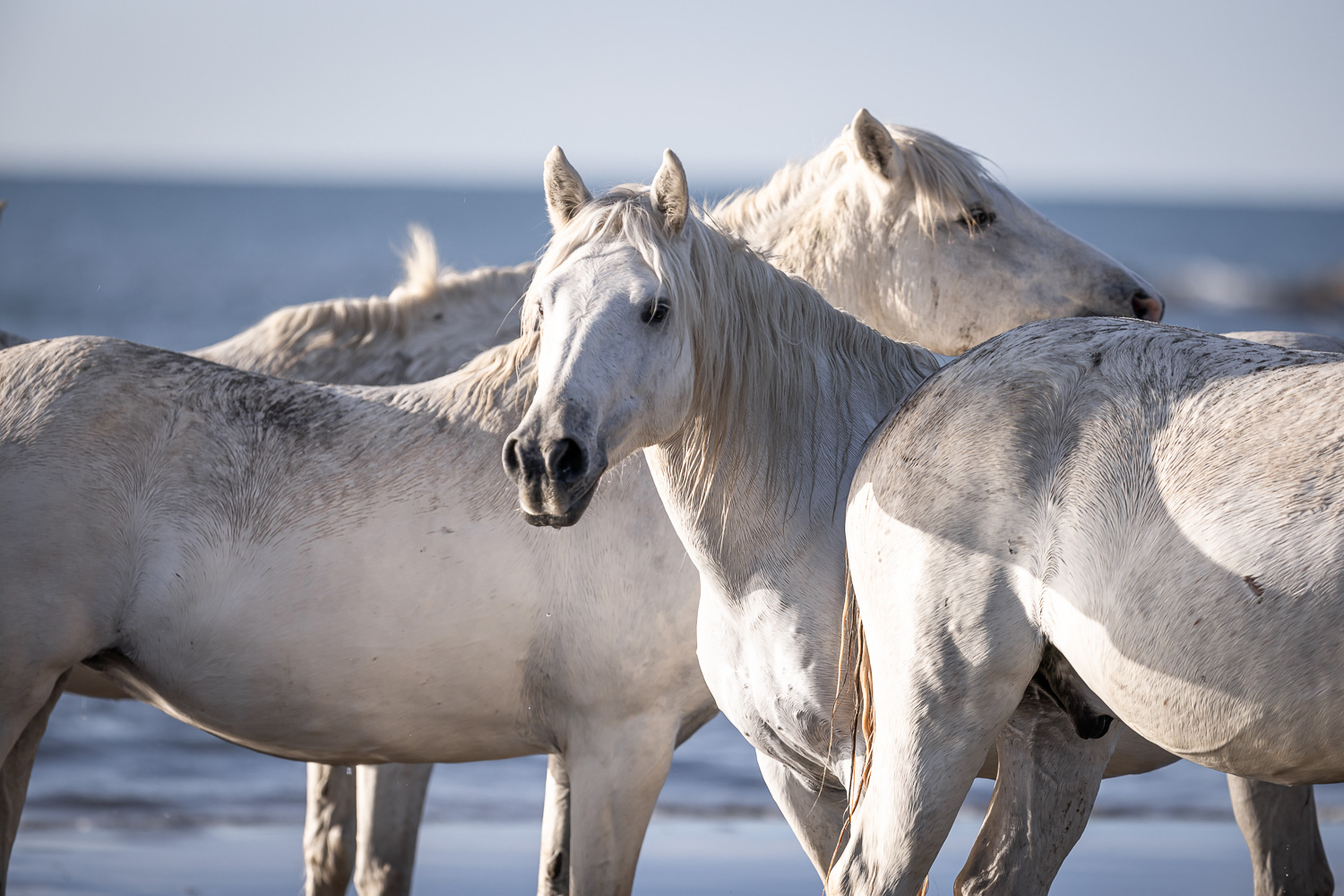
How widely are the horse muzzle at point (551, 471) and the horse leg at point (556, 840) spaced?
4.62ft

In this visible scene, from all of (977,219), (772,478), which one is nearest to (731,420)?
(772,478)

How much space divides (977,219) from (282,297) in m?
27.5

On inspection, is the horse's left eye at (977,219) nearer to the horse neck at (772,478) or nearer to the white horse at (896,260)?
the white horse at (896,260)

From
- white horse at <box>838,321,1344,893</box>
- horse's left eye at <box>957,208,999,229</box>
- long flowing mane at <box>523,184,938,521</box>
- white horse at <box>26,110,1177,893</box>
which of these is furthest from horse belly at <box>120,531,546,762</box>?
horse's left eye at <box>957,208,999,229</box>

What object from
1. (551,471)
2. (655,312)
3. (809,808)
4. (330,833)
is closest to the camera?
(551,471)

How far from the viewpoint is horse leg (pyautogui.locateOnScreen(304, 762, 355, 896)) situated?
12.8ft

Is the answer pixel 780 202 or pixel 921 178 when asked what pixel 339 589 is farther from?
pixel 921 178

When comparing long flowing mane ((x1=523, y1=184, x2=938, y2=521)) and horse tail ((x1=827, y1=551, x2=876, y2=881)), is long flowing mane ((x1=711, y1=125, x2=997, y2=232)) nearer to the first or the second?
long flowing mane ((x1=523, y1=184, x2=938, y2=521))

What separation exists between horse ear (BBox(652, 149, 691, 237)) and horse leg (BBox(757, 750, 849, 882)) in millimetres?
1195

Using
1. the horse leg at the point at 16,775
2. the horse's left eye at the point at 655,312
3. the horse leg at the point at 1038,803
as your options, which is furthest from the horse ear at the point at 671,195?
the horse leg at the point at 16,775

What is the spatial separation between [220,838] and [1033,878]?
3.71m

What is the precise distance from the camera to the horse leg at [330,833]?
154 inches

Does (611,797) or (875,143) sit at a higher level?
(875,143)

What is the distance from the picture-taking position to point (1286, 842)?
3184mm
